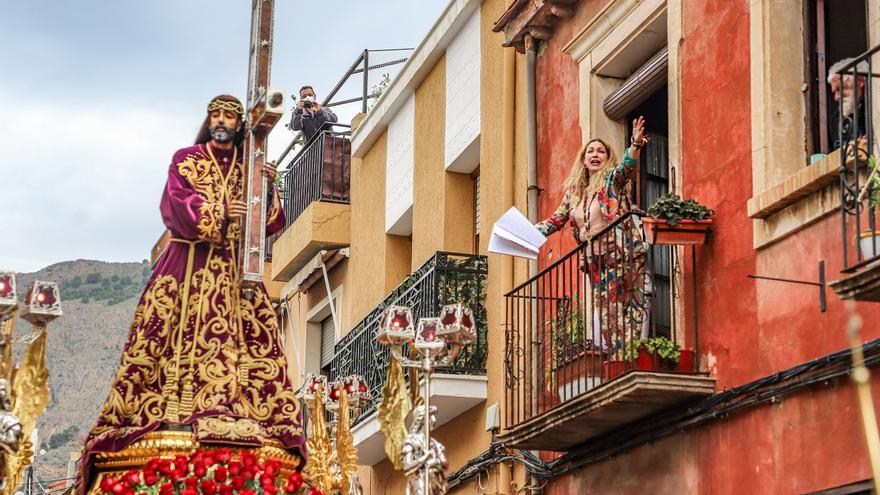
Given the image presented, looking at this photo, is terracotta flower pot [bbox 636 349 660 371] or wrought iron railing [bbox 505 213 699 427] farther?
wrought iron railing [bbox 505 213 699 427]

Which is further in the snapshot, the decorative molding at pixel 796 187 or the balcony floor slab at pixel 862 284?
the decorative molding at pixel 796 187

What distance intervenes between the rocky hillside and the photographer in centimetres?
2350

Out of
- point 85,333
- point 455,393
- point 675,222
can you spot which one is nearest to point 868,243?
point 675,222

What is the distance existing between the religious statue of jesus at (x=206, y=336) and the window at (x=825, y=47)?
3.61 m

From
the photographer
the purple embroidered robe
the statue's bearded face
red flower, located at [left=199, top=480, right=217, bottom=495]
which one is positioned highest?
the photographer

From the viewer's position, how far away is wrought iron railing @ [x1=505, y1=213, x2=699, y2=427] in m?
11.2

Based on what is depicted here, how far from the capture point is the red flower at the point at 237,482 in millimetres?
8062

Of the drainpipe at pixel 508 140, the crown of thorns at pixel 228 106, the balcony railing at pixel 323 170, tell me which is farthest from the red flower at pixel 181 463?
the balcony railing at pixel 323 170

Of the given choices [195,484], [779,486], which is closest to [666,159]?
[779,486]

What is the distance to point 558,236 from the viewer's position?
1420 centimetres

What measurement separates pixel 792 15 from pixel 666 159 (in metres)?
2.99

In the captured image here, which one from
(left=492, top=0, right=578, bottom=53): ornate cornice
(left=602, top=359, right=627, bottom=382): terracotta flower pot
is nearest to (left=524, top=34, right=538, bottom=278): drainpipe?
(left=492, top=0, right=578, bottom=53): ornate cornice

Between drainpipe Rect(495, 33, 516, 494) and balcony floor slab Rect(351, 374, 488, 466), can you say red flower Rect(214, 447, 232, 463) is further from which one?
drainpipe Rect(495, 33, 516, 494)

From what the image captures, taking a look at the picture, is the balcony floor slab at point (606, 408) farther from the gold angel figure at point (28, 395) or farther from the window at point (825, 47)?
the gold angel figure at point (28, 395)
